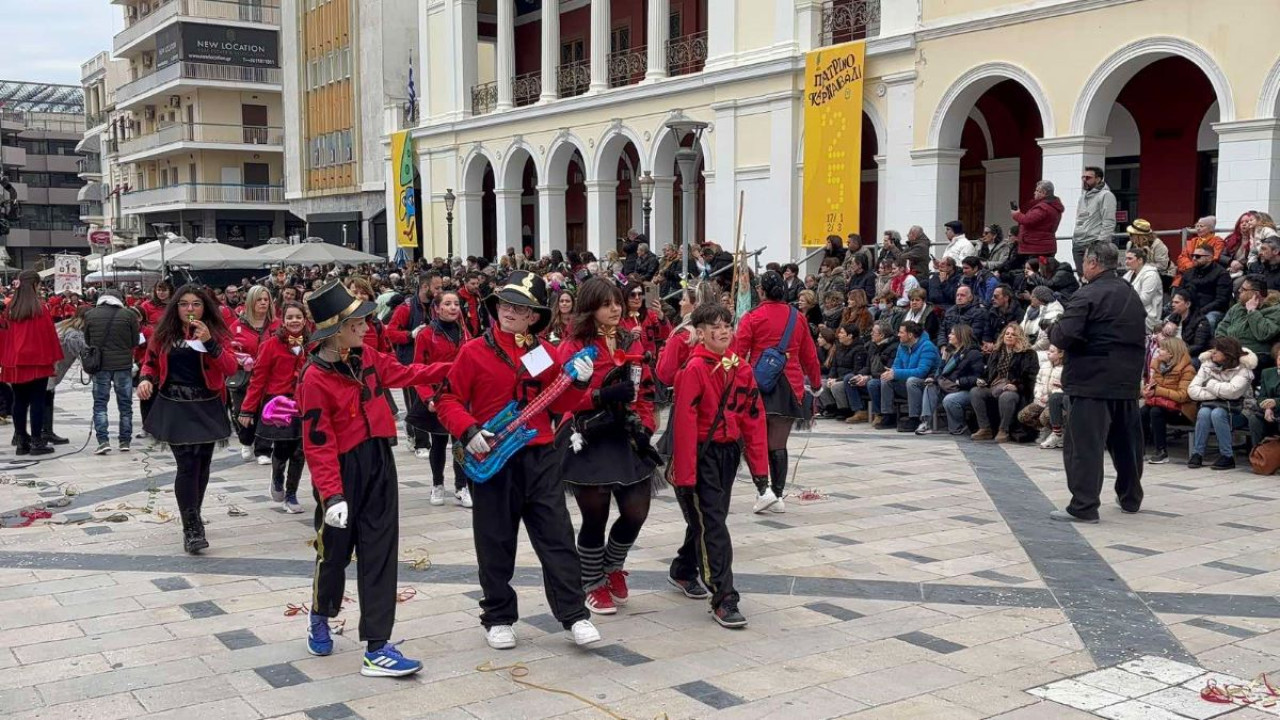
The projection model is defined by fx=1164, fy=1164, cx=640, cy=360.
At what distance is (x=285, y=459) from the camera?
950 centimetres

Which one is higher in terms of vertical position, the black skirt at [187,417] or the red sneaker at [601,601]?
the black skirt at [187,417]

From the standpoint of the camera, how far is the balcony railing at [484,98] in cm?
3353

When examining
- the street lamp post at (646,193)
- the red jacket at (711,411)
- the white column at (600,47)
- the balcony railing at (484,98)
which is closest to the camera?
the red jacket at (711,411)

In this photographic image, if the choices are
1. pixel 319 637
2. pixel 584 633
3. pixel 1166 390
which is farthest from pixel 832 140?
pixel 319 637

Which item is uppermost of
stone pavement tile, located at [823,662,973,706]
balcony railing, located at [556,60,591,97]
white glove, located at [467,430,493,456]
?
balcony railing, located at [556,60,591,97]

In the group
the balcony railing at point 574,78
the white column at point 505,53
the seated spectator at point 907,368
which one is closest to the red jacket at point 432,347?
the seated spectator at point 907,368

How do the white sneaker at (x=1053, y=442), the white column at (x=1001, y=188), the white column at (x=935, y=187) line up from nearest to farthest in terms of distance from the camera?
the white sneaker at (x=1053, y=442)
the white column at (x=935, y=187)
the white column at (x=1001, y=188)

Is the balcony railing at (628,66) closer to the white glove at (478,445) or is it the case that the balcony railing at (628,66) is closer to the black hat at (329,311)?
the black hat at (329,311)

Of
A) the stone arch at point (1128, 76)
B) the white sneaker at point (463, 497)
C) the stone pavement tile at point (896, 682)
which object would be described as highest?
the stone arch at point (1128, 76)

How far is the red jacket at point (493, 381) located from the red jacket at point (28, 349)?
8.67m

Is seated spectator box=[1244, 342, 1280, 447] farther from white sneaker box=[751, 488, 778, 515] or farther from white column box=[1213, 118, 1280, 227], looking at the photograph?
white column box=[1213, 118, 1280, 227]

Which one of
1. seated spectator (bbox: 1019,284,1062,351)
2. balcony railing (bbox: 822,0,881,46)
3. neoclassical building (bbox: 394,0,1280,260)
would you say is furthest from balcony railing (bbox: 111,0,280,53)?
seated spectator (bbox: 1019,284,1062,351)

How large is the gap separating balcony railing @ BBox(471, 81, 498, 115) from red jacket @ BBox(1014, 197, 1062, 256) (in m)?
20.8

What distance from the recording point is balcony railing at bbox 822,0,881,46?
22.1 meters
